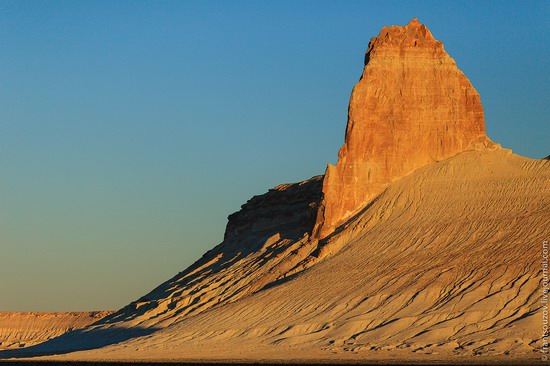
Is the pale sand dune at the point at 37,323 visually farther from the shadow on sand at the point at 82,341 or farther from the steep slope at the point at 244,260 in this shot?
the shadow on sand at the point at 82,341

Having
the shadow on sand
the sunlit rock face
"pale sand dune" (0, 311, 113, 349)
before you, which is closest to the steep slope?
the shadow on sand

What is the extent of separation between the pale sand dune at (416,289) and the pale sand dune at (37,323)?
5451 cm

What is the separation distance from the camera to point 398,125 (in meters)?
95.3

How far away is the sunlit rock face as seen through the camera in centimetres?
9456

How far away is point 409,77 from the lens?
9619 centimetres

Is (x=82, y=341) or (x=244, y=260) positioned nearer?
(x=82, y=341)

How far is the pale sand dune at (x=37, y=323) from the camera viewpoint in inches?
5802

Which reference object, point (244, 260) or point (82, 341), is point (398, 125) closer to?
point (244, 260)

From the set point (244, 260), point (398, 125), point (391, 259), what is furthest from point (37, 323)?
point (391, 259)

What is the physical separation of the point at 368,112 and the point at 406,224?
1102 cm

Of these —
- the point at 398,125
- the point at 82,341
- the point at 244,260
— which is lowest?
the point at 82,341

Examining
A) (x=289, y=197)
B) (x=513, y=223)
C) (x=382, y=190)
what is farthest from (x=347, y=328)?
(x=289, y=197)

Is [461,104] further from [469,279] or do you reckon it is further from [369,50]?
[469,279]

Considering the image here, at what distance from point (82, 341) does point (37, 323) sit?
6322 cm
